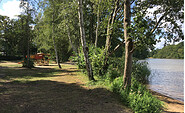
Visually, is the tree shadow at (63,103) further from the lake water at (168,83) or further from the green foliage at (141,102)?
the lake water at (168,83)

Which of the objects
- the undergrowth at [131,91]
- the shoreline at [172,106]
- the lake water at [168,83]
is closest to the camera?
the undergrowth at [131,91]

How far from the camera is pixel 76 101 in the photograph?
4.89 m

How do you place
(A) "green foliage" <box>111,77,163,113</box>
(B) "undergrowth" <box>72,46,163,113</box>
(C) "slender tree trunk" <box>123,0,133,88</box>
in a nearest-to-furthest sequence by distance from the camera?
(A) "green foliage" <box>111,77,163,113</box> → (B) "undergrowth" <box>72,46,163,113</box> → (C) "slender tree trunk" <box>123,0,133,88</box>

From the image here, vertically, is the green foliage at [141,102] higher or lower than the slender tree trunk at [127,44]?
lower

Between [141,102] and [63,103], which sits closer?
[141,102]

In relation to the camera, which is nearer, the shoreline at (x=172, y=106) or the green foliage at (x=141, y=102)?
the green foliage at (x=141, y=102)

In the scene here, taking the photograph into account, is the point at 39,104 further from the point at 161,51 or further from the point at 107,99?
the point at 161,51

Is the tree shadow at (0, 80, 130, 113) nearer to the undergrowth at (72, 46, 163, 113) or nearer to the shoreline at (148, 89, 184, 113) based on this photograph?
the undergrowth at (72, 46, 163, 113)

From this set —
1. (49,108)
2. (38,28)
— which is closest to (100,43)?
(38,28)

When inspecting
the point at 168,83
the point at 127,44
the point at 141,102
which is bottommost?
the point at 168,83

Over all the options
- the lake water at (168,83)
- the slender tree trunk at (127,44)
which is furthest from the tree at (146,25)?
the lake water at (168,83)

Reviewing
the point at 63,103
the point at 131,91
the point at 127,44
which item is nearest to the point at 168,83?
the point at 131,91

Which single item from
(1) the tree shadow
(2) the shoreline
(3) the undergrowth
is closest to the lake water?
(2) the shoreline

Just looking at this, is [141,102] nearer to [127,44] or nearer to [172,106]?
[127,44]
